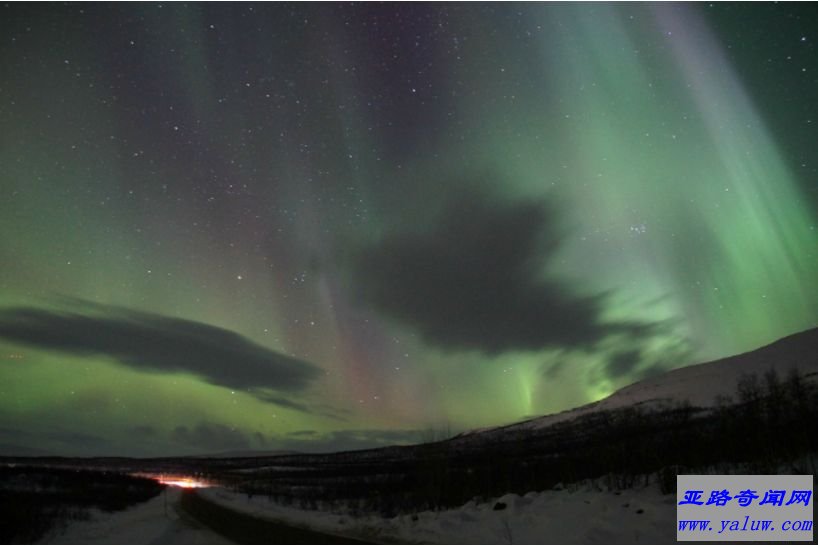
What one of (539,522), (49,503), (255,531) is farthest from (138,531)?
(49,503)

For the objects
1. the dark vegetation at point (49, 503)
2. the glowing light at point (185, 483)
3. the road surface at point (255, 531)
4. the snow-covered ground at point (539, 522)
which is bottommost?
the glowing light at point (185, 483)

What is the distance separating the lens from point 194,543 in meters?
16.5

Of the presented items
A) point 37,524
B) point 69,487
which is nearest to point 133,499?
point 69,487

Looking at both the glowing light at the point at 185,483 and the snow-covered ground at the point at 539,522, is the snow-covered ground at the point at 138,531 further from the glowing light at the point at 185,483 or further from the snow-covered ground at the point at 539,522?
the glowing light at the point at 185,483

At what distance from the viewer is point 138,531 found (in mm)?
21312

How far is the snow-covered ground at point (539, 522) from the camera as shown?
1482 centimetres

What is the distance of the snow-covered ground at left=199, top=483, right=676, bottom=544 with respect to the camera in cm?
1482

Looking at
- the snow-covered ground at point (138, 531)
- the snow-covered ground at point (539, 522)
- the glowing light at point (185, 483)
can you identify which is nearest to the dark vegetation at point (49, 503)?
the snow-covered ground at point (138, 531)

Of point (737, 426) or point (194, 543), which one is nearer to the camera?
point (194, 543)

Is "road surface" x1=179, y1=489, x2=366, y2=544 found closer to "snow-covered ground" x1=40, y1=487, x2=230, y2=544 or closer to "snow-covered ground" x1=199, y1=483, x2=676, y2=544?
"snow-covered ground" x1=40, y1=487, x2=230, y2=544

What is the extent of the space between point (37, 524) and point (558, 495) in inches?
853

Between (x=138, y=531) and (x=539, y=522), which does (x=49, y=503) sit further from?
(x=539, y=522)

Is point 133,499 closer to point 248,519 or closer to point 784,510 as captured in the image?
point 248,519

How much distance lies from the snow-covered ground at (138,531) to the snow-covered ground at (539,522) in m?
3.36
